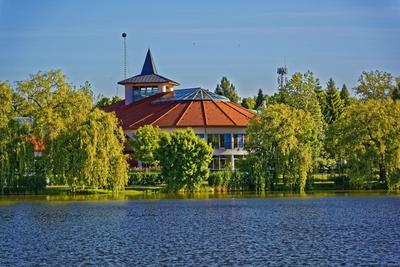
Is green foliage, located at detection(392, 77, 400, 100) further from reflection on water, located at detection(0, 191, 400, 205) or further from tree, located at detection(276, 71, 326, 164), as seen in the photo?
reflection on water, located at detection(0, 191, 400, 205)

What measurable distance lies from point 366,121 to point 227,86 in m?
97.7

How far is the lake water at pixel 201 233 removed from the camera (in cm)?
2783

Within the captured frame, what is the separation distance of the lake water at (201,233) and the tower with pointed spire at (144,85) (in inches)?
1997

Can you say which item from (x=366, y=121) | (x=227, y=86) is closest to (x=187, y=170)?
(x=366, y=121)

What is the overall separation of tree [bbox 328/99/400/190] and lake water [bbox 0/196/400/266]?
11.0m

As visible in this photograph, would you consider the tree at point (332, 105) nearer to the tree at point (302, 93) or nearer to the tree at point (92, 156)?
the tree at point (302, 93)

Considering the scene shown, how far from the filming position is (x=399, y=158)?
6506 centimetres

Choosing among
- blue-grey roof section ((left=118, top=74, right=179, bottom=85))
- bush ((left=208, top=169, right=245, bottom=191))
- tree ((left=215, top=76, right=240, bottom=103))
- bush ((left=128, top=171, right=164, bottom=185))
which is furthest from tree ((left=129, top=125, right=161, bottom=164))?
tree ((left=215, top=76, right=240, bottom=103))

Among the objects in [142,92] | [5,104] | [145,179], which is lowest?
[145,179]

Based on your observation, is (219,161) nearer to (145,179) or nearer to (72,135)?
(145,179)

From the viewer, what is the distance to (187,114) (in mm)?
87250

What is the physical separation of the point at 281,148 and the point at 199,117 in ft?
71.3

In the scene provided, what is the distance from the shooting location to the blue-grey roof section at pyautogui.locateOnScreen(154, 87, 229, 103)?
93500 mm

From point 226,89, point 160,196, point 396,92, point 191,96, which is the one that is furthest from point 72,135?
point 226,89
